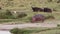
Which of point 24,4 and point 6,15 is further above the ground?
point 24,4

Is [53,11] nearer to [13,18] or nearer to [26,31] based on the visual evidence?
[13,18]

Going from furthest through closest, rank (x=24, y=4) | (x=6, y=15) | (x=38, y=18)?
(x=24, y=4) → (x=6, y=15) → (x=38, y=18)

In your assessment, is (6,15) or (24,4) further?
(24,4)

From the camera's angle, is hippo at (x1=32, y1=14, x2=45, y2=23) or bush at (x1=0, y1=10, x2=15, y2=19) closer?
hippo at (x1=32, y1=14, x2=45, y2=23)

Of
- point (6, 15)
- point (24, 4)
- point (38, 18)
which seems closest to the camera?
point (38, 18)

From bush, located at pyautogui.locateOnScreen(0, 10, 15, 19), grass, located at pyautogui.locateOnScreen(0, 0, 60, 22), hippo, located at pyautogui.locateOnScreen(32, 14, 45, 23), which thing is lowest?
hippo, located at pyautogui.locateOnScreen(32, 14, 45, 23)

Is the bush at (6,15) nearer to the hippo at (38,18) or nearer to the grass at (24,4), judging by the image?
the hippo at (38,18)

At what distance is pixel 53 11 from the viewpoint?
11578 mm

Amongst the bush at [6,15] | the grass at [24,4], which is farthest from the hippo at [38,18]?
the grass at [24,4]

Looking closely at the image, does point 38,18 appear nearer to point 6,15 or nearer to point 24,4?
point 6,15

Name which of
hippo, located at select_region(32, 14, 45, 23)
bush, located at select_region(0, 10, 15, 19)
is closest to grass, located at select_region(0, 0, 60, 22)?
bush, located at select_region(0, 10, 15, 19)

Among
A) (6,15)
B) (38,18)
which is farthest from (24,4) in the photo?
(38,18)

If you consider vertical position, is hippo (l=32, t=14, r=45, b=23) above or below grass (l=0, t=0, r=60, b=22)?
below

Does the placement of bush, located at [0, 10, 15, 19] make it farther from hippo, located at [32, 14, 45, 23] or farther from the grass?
the grass
